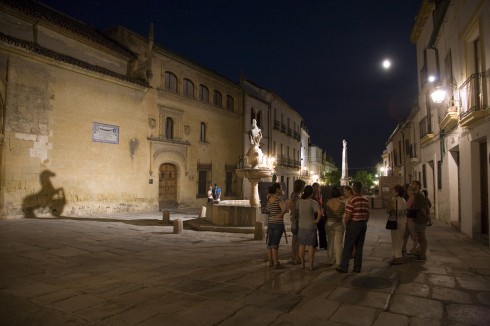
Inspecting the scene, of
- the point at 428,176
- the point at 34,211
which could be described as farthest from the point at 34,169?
the point at 428,176

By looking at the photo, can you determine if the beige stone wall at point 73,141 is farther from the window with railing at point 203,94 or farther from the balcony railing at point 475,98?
the balcony railing at point 475,98

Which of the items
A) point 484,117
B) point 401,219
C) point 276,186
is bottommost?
point 401,219

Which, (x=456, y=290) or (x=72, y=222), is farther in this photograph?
(x=72, y=222)

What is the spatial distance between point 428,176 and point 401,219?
10764 mm

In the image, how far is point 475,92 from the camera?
27.8ft

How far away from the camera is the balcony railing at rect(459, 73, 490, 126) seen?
8.20 meters

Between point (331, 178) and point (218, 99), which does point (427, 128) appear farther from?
point (331, 178)

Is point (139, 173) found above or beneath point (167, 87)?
beneath

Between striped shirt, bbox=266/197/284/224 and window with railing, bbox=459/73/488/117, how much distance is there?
589 centimetres

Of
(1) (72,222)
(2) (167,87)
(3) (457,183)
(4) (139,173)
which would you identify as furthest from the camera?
(2) (167,87)

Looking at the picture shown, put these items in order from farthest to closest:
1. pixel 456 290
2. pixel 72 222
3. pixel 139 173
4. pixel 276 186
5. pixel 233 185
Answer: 1. pixel 233 185
2. pixel 139 173
3. pixel 72 222
4. pixel 276 186
5. pixel 456 290

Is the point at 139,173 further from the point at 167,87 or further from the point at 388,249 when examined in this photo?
the point at 388,249

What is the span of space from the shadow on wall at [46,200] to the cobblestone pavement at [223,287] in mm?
5815

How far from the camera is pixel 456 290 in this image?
4926 mm
